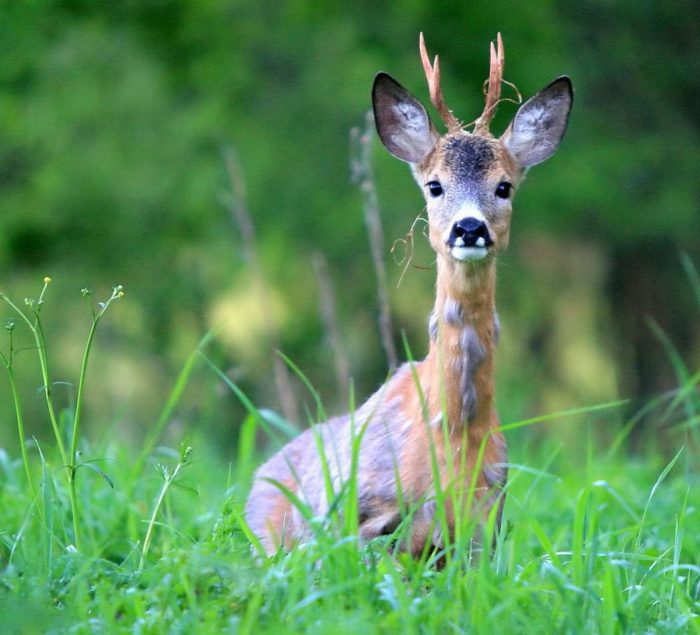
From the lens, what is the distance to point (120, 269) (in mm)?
11953

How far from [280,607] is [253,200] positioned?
8211 mm

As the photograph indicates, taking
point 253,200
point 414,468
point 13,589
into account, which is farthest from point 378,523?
point 253,200

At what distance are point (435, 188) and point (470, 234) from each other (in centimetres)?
Result: 44

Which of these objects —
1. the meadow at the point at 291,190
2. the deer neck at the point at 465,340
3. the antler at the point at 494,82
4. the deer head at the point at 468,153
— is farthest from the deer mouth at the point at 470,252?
the meadow at the point at 291,190

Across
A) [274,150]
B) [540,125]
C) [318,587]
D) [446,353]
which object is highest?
[540,125]

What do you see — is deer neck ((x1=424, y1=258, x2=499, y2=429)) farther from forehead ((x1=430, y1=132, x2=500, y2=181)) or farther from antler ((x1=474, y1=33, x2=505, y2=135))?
antler ((x1=474, y1=33, x2=505, y2=135))

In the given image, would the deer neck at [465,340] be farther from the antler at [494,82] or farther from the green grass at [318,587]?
the antler at [494,82]

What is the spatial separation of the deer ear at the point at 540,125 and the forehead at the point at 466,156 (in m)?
0.18

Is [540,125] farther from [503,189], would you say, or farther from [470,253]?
[470,253]

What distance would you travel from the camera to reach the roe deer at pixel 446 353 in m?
4.41

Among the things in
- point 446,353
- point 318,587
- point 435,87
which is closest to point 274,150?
point 435,87

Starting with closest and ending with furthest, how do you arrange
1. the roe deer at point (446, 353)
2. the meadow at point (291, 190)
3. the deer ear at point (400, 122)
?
the roe deer at point (446, 353) < the deer ear at point (400, 122) < the meadow at point (291, 190)

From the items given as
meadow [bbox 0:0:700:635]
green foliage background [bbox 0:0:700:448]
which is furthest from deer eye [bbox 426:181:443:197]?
green foliage background [bbox 0:0:700:448]

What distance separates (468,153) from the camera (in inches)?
191
